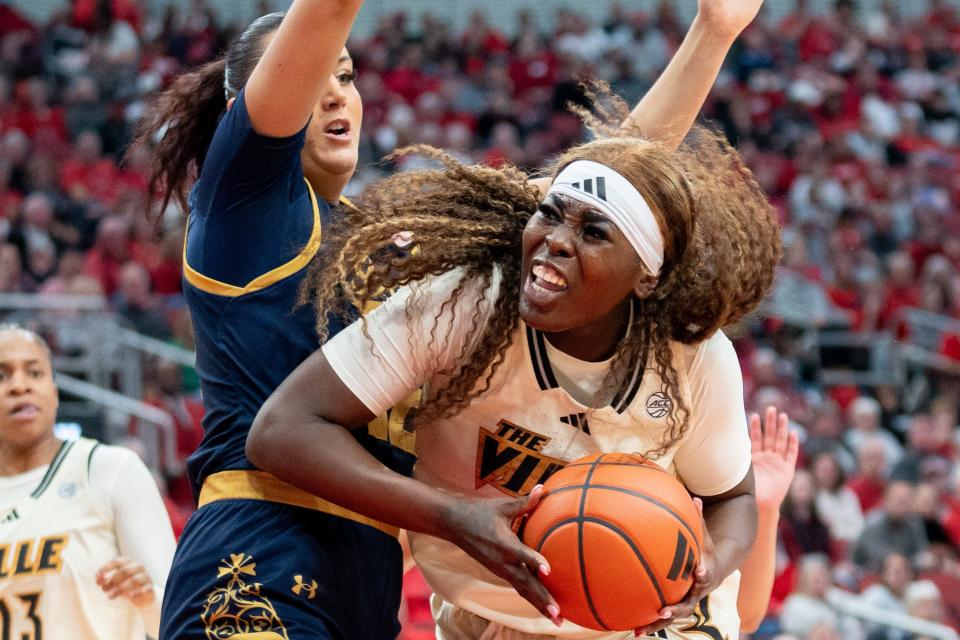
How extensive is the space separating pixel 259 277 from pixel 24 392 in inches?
97.2

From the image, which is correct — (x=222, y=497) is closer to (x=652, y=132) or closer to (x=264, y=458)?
(x=264, y=458)

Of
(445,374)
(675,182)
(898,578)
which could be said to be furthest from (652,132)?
(898,578)

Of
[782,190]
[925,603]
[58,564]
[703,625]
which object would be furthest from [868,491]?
[703,625]

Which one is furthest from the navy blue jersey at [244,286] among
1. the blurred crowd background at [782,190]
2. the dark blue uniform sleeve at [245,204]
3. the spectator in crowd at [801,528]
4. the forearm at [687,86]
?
the spectator in crowd at [801,528]

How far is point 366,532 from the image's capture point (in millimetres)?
2898

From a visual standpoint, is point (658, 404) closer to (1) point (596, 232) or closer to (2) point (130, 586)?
(1) point (596, 232)

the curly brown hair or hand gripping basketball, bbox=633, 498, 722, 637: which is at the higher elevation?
the curly brown hair

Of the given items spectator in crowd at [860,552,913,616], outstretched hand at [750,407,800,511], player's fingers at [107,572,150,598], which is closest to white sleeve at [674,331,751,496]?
outstretched hand at [750,407,800,511]

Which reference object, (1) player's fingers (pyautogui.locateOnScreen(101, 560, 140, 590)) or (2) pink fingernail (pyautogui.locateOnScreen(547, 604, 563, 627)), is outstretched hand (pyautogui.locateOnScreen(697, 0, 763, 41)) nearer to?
(2) pink fingernail (pyautogui.locateOnScreen(547, 604, 563, 627))

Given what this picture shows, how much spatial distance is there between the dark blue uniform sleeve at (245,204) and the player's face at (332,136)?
0.89ft

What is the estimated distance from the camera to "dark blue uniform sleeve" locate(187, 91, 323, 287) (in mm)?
2758

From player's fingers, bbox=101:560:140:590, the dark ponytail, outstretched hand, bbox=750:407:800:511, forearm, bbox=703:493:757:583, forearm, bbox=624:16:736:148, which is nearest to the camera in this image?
forearm, bbox=703:493:757:583

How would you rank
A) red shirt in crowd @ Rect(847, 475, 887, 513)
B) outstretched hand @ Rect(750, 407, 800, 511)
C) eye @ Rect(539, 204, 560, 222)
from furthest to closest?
red shirt in crowd @ Rect(847, 475, 887, 513)
outstretched hand @ Rect(750, 407, 800, 511)
eye @ Rect(539, 204, 560, 222)

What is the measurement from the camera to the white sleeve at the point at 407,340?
2.70 m
